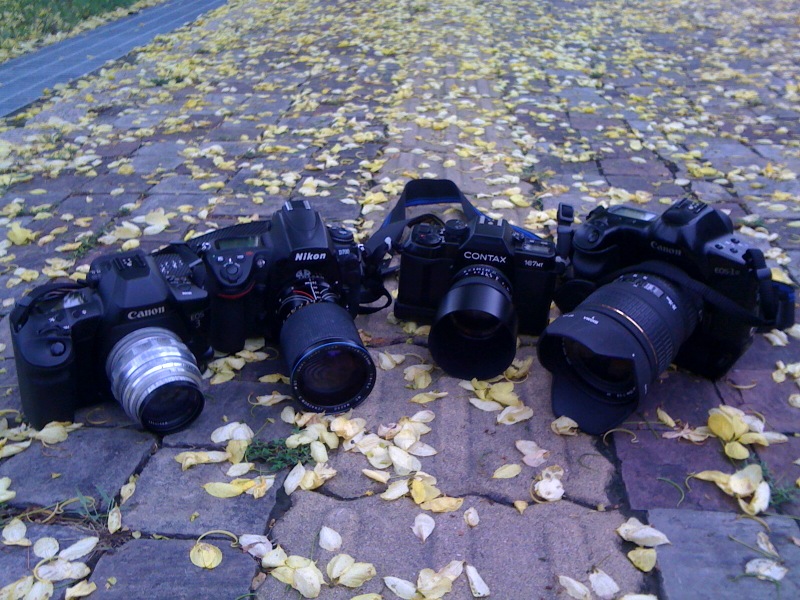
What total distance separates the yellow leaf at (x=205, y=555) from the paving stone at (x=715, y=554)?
111cm

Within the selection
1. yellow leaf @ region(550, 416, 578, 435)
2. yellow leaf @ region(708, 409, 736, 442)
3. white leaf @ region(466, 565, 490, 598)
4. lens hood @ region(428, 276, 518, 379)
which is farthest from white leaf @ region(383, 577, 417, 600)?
yellow leaf @ region(708, 409, 736, 442)

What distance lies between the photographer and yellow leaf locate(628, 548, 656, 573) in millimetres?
1705

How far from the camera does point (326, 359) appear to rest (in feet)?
6.78

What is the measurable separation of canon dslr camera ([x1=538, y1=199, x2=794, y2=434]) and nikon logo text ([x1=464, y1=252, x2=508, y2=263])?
0.26 m

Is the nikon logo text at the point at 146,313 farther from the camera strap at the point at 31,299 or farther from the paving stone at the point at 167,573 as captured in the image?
the paving stone at the point at 167,573

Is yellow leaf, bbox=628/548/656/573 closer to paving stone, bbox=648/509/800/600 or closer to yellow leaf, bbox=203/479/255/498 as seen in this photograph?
paving stone, bbox=648/509/800/600

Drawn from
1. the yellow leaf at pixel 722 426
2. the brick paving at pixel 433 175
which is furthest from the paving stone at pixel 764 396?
the yellow leaf at pixel 722 426

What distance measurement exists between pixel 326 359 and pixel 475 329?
1.85 feet

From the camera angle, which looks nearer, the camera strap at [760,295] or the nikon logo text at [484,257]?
the camera strap at [760,295]

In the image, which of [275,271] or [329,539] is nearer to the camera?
[329,539]

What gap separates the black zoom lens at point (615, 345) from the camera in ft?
6.24

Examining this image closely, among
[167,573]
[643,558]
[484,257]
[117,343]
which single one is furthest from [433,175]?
[167,573]

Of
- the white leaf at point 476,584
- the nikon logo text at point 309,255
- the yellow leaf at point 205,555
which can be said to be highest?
the nikon logo text at point 309,255

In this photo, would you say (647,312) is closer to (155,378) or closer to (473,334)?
(473,334)
